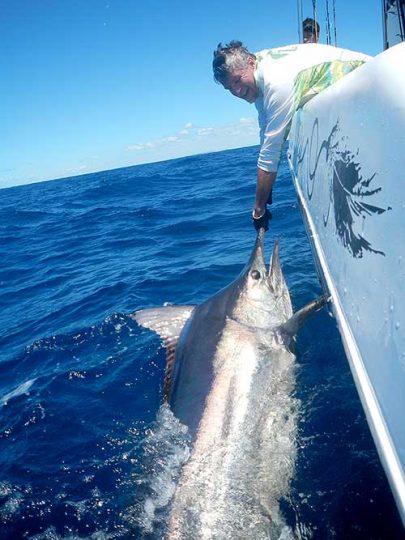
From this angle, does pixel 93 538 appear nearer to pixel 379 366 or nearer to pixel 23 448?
pixel 23 448

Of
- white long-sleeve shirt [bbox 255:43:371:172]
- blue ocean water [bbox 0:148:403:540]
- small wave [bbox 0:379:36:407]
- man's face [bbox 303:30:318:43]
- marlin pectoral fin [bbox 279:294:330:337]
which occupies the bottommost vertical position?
small wave [bbox 0:379:36:407]

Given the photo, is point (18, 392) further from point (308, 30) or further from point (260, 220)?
point (308, 30)

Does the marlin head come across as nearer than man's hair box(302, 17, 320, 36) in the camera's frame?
Yes

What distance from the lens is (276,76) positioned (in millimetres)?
3281

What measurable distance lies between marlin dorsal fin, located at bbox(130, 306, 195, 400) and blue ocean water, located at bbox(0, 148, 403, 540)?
540mm

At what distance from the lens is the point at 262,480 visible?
2.39 meters

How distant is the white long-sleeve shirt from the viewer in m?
3.30

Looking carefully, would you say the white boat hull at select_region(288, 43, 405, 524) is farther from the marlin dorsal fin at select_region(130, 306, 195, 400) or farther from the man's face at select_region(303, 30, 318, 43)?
the man's face at select_region(303, 30, 318, 43)

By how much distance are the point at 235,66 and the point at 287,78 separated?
42cm

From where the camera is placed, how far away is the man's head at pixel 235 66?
330cm

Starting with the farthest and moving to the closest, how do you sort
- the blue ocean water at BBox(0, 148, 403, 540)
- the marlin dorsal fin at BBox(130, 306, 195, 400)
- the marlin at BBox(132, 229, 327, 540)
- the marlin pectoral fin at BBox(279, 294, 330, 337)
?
the marlin dorsal fin at BBox(130, 306, 195, 400) → the marlin pectoral fin at BBox(279, 294, 330, 337) → the blue ocean water at BBox(0, 148, 403, 540) → the marlin at BBox(132, 229, 327, 540)

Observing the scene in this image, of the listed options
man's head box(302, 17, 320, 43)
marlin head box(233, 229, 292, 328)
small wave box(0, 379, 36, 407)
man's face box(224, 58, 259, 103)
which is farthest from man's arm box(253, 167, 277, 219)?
man's head box(302, 17, 320, 43)

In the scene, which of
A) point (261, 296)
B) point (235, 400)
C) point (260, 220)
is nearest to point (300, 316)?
point (261, 296)

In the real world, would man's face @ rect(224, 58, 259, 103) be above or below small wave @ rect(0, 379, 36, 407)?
above
